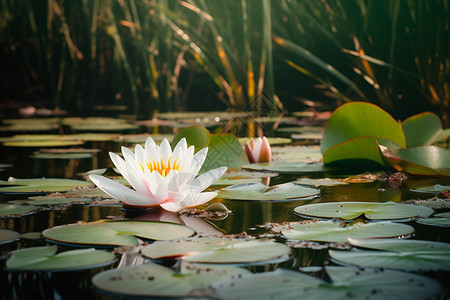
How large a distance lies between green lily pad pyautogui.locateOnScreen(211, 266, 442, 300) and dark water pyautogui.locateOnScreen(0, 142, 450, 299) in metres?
0.04

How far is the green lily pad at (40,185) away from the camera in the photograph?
1.59 meters

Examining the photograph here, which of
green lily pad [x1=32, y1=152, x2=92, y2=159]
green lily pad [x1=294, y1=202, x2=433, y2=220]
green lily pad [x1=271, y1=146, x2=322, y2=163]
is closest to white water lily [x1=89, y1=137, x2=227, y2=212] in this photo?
green lily pad [x1=294, y1=202, x2=433, y2=220]

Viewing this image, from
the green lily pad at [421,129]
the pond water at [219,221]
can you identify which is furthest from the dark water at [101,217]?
the green lily pad at [421,129]

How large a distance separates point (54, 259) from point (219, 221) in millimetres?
405

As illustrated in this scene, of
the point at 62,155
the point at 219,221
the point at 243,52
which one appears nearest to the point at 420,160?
the point at 219,221

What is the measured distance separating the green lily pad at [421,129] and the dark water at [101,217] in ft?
1.34

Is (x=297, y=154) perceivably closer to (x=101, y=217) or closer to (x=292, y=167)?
(x=292, y=167)

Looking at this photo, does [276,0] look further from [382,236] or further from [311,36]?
[382,236]

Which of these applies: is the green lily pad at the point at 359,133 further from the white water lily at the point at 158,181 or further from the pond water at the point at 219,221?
the white water lily at the point at 158,181

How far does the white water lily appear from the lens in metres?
1.29

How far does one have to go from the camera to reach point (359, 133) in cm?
198

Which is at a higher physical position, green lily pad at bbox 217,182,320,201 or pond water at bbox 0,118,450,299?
green lily pad at bbox 217,182,320,201

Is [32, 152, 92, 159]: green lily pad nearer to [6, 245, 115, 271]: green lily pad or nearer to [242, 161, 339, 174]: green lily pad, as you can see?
[242, 161, 339, 174]: green lily pad

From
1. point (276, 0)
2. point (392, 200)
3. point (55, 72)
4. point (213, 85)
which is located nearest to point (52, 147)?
point (392, 200)
